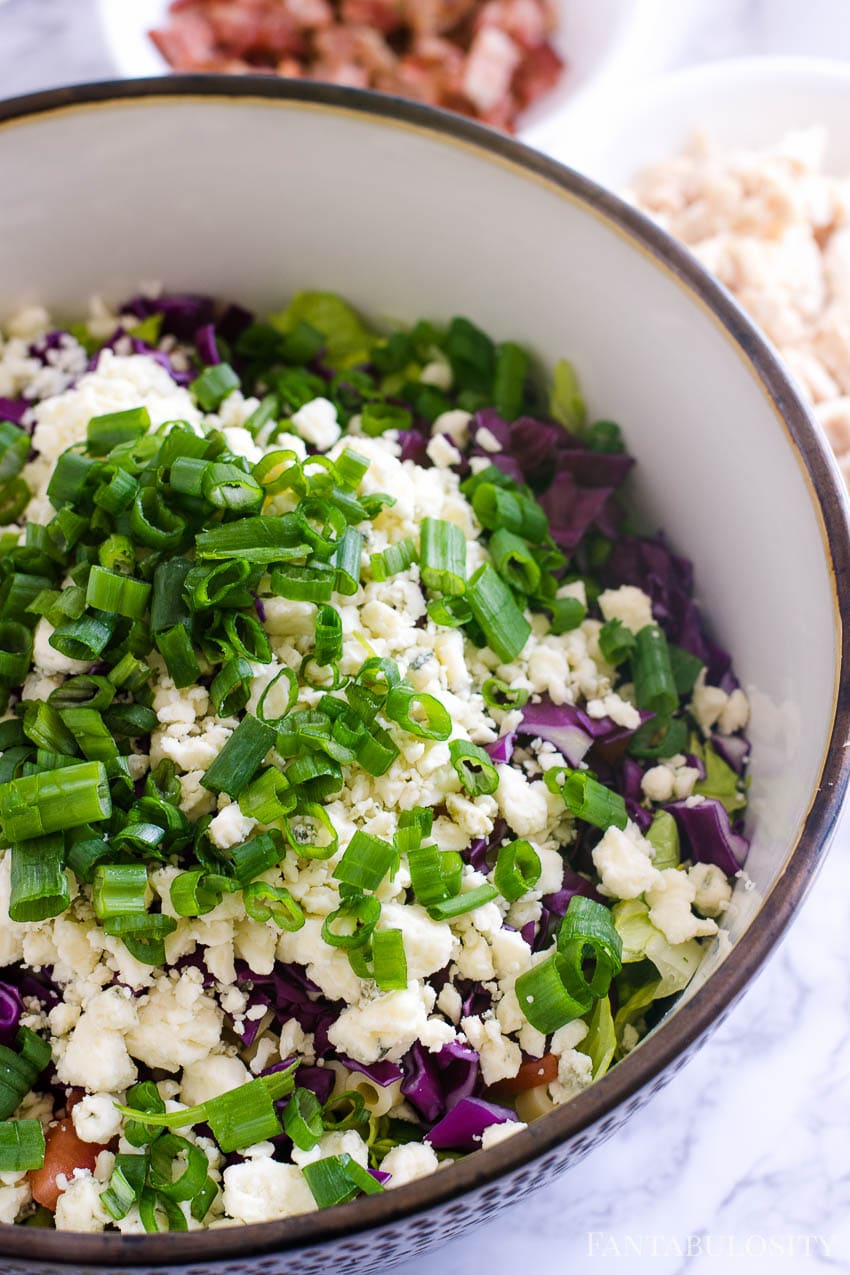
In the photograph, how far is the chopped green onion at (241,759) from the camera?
3.75 ft

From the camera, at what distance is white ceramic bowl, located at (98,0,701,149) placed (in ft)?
6.58

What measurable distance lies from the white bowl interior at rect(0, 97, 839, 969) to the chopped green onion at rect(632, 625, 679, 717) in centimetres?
10

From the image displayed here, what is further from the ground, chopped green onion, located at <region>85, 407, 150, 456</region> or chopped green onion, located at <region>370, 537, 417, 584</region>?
chopped green onion, located at <region>370, 537, 417, 584</region>

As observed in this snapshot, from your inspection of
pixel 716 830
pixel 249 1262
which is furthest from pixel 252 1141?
pixel 716 830

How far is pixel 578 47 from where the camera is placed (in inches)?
85.6

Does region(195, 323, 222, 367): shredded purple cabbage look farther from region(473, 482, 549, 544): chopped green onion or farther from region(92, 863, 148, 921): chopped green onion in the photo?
region(92, 863, 148, 921): chopped green onion

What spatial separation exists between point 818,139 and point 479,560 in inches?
44.3

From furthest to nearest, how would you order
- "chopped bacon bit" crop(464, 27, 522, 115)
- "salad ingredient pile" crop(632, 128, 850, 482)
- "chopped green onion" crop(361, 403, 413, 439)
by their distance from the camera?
"chopped bacon bit" crop(464, 27, 522, 115) < "salad ingredient pile" crop(632, 128, 850, 482) < "chopped green onion" crop(361, 403, 413, 439)

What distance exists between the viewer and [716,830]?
1.27 meters

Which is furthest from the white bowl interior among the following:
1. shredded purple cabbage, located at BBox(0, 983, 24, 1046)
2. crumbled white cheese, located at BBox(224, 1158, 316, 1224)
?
shredded purple cabbage, located at BBox(0, 983, 24, 1046)

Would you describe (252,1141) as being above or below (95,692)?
below

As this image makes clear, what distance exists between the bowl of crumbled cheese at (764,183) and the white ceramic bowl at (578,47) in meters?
0.09

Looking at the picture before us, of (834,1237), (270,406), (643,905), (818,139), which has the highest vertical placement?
(818,139)

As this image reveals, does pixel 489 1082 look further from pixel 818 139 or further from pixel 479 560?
pixel 818 139
